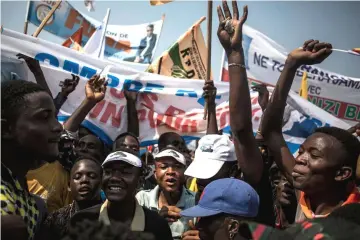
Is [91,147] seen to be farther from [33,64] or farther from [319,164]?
[319,164]

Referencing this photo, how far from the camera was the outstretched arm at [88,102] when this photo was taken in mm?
4543

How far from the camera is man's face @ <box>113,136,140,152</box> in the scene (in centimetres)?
484

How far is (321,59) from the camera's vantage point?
3047mm

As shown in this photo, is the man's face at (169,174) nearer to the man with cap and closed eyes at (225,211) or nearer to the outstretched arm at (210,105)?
the outstretched arm at (210,105)

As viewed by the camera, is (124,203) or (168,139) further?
(168,139)

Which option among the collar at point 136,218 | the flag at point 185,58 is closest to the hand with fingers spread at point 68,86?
the flag at point 185,58

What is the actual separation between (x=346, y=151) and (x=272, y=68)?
561cm

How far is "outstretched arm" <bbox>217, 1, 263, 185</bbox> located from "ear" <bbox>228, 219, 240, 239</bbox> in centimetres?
50

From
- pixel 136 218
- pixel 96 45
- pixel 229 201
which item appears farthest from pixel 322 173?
pixel 96 45

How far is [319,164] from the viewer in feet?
8.27

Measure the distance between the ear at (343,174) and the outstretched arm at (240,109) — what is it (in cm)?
53

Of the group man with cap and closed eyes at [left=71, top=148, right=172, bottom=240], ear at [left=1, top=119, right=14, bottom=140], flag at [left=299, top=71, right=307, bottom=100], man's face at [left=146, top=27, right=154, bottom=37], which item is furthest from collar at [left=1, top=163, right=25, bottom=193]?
man's face at [left=146, top=27, right=154, bottom=37]

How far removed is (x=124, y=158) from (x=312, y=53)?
1.22 m

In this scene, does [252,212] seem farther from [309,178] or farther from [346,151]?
[346,151]
